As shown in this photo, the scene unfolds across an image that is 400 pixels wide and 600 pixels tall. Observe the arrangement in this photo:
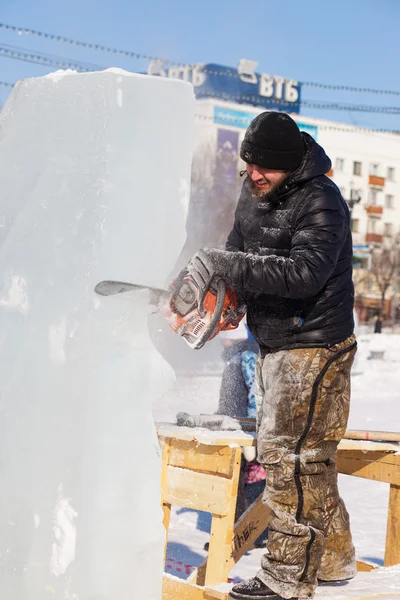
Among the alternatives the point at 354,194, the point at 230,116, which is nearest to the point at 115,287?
the point at 354,194

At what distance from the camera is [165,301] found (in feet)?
8.54

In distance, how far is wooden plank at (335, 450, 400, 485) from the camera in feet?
12.0

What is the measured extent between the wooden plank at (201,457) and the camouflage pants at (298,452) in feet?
1.04

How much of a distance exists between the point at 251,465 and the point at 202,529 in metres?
0.64

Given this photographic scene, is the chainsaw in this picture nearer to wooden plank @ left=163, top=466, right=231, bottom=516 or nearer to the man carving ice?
the man carving ice

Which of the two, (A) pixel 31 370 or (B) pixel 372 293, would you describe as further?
(B) pixel 372 293

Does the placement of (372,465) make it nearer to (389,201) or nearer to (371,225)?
(371,225)

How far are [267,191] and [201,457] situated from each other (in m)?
1.17

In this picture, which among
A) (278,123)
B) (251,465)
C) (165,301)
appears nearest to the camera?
(165,301)

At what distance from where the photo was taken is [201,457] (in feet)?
10.8

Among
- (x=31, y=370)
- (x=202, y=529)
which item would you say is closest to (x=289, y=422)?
(x=31, y=370)

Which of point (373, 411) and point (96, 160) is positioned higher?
point (96, 160)

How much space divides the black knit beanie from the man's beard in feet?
0.19

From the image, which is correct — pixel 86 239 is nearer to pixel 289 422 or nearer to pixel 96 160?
pixel 96 160
